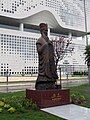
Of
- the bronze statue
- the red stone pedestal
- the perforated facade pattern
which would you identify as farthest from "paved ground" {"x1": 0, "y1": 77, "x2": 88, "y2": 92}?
the perforated facade pattern

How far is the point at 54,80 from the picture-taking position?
1034 cm

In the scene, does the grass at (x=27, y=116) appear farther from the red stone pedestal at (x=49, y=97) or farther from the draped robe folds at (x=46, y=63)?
the draped robe folds at (x=46, y=63)

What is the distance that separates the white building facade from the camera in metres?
51.8

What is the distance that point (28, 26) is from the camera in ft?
226

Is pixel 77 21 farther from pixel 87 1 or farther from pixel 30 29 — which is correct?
pixel 30 29

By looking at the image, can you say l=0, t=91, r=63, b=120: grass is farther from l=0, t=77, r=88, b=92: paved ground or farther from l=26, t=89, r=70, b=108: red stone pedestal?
l=0, t=77, r=88, b=92: paved ground

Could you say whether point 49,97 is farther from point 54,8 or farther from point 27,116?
point 54,8

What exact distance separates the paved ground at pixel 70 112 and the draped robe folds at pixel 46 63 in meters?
1.34

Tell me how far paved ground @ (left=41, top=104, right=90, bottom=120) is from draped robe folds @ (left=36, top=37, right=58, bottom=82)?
134 cm

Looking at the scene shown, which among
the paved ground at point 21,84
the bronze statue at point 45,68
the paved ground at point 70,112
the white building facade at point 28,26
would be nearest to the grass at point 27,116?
the paved ground at point 70,112

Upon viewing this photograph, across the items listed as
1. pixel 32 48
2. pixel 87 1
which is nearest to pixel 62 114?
pixel 32 48

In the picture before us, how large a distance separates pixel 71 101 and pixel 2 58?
4025cm

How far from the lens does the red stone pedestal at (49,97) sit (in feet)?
31.1

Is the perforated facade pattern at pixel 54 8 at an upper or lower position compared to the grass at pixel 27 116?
upper
